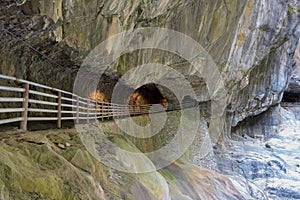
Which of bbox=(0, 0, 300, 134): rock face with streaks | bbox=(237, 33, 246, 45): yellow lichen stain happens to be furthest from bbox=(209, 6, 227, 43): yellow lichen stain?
bbox=(237, 33, 246, 45): yellow lichen stain

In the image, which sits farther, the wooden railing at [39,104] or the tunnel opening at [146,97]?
the tunnel opening at [146,97]

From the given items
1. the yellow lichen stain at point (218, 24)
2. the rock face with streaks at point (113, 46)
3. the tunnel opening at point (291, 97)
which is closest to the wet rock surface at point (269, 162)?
the rock face with streaks at point (113, 46)

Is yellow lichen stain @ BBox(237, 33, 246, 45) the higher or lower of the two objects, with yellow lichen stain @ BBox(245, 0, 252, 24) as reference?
lower

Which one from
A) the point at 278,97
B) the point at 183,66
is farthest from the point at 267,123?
the point at 183,66

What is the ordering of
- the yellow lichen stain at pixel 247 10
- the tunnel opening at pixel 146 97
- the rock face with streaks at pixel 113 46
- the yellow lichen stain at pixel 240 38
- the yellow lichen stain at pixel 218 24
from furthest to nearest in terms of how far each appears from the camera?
the tunnel opening at pixel 146 97
the yellow lichen stain at pixel 240 38
the yellow lichen stain at pixel 247 10
the yellow lichen stain at pixel 218 24
the rock face with streaks at pixel 113 46

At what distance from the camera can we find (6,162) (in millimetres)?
2697

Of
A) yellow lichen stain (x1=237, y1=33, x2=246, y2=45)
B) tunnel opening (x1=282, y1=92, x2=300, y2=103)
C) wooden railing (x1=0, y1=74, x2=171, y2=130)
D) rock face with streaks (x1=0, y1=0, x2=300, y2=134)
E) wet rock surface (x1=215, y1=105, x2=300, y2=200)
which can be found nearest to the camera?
wooden railing (x1=0, y1=74, x2=171, y2=130)

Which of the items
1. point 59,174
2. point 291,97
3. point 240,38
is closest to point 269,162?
point 240,38

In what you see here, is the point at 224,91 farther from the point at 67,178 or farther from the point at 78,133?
the point at 67,178

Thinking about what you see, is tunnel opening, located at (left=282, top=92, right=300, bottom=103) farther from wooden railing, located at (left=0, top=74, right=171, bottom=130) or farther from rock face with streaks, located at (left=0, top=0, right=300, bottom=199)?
wooden railing, located at (left=0, top=74, right=171, bottom=130)

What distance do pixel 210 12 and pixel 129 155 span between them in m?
7.04

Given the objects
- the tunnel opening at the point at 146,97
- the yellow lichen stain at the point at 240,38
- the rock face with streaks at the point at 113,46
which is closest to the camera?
the rock face with streaks at the point at 113,46

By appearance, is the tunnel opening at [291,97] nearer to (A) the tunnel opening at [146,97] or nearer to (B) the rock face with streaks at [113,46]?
(B) the rock face with streaks at [113,46]

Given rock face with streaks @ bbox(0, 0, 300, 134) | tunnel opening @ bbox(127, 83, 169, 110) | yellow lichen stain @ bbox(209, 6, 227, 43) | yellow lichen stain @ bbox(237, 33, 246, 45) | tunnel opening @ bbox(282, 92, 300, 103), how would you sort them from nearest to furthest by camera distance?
rock face with streaks @ bbox(0, 0, 300, 134)
yellow lichen stain @ bbox(209, 6, 227, 43)
yellow lichen stain @ bbox(237, 33, 246, 45)
tunnel opening @ bbox(127, 83, 169, 110)
tunnel opening @ bbox(282, 92, 300, 103)
